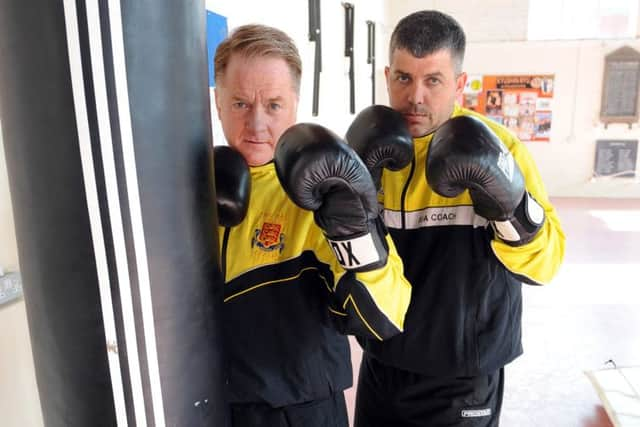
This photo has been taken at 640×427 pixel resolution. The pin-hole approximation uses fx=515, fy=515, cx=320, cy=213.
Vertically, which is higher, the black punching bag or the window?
the window

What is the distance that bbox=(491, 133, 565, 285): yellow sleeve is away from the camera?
3.79ft

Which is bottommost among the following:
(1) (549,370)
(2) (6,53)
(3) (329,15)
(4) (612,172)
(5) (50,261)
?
(1) (549,370)

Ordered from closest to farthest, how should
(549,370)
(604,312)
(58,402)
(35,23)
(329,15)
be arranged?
(35,23)
(58,402)
(549,370)
(604,312)
(329,15)

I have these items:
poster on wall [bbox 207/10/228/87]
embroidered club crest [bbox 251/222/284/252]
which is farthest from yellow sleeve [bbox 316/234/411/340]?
poster on wall [bbox 207/10/228/87]

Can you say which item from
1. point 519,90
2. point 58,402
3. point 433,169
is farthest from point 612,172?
point 58,402

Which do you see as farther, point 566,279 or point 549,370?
point 566,279

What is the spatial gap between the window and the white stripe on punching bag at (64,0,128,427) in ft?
25.5

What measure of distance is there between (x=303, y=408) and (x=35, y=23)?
83cm

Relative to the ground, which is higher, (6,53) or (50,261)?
(6,53)

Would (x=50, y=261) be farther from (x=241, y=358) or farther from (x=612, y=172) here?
(x=612, y=172)

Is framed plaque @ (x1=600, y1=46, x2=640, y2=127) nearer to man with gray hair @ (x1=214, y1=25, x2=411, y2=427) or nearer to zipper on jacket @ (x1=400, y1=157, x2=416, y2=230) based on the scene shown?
zipper on jacket @ (x1=400, y1=157, x2=416, y2=230)

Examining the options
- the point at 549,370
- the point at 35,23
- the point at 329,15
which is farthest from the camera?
the point at 329,15

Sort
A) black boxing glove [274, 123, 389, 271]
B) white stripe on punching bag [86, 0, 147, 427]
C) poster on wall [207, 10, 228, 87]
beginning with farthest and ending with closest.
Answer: poster on wall [207, 10, 228, 87] < black boxing glove [274, 123, 389, 271] < white stripe on punching bag [86, 0, 147, 427]

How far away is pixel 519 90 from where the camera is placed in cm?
722
